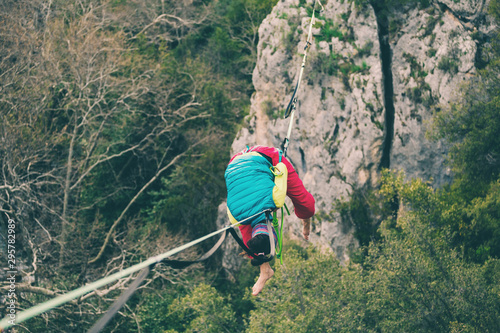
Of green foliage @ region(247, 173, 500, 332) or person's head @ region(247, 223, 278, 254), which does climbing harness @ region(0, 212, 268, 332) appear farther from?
green foliage @ region(247, 173, 500, 332)

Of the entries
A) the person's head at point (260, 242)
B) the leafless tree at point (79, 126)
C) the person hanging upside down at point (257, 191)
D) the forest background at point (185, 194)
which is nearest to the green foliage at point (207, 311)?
the forest background at point (185, 194)

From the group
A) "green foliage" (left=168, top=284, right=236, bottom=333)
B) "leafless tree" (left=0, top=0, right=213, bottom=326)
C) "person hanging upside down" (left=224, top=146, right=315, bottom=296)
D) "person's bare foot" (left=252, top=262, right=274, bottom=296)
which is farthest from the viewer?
"leafless tree" (left=0, top=0, right=213, bottom=326)

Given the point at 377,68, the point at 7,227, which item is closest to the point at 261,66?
the point at 377,68

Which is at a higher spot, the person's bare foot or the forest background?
the person's bare foot

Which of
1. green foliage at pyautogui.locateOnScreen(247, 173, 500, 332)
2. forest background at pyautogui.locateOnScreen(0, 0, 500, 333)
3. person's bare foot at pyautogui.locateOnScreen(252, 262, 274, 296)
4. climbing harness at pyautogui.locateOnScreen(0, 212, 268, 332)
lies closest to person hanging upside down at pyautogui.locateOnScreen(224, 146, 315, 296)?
person's bare foot at pyautogui.locateOnScreen(252, 262, 274, 296)

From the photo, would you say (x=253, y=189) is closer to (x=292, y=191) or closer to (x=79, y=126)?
(x=292, y=191)

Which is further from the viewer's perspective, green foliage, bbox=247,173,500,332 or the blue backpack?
green foliage, bbox=247,173,500,332

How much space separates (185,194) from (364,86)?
10.5 meters

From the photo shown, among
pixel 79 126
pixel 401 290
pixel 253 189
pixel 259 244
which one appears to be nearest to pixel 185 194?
pixel 79 126

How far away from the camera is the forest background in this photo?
14.9 m

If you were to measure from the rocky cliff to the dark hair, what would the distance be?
45.8ft

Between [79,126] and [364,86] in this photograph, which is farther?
[79,126]

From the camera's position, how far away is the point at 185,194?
25.3 m

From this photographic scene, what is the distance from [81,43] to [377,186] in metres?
14.4
